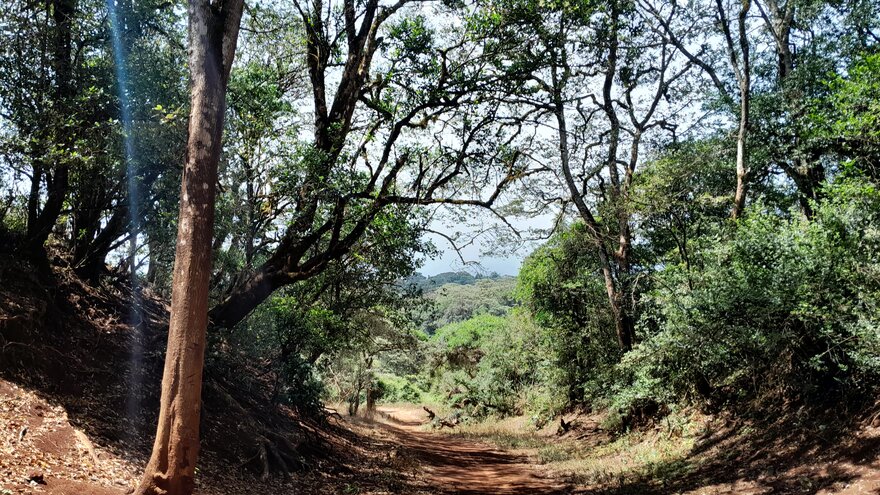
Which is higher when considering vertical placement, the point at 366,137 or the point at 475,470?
the point at 366,137

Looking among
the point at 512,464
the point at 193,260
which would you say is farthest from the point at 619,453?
the point at 193,260

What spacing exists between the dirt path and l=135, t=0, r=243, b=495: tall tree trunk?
6.96 metres

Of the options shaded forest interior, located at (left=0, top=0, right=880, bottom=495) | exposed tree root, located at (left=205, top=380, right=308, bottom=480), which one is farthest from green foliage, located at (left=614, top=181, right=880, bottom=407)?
exposed tree root, located at (left=205, top=380, right=308, bottom=480)

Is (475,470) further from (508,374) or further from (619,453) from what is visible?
(508,374)

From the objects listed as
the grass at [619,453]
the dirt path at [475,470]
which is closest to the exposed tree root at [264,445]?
the dirt path at [475,470]

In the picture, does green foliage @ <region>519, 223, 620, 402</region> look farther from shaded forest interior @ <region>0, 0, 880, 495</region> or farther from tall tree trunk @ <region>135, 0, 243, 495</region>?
tall tree trunk @ <region>135, 0, 243, 495</region>

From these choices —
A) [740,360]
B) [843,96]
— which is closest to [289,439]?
[740,360]

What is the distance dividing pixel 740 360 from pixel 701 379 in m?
2.03

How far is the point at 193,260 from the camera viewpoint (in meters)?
4.91

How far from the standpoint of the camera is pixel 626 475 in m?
10.8

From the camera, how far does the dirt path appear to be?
1058 centimetres

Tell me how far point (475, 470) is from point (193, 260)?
1082cm

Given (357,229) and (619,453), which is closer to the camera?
(357,229)

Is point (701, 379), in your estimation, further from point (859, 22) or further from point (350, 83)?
point (350, 83)
